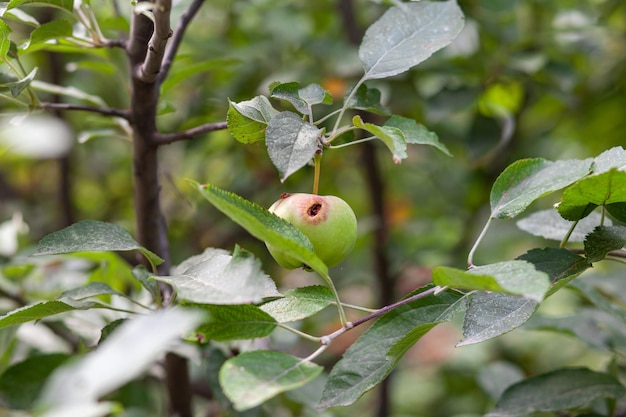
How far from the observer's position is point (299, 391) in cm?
88

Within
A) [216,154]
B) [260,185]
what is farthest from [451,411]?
[216,154]

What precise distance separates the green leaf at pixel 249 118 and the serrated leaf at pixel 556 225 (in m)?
0.32

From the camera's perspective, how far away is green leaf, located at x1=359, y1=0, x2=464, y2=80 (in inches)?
24.8

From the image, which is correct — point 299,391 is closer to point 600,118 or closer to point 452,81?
point 452,81

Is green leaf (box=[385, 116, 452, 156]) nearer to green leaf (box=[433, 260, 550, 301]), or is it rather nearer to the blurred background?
green leaf (box=[433, 260, 550, 301])

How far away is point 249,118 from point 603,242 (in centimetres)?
32

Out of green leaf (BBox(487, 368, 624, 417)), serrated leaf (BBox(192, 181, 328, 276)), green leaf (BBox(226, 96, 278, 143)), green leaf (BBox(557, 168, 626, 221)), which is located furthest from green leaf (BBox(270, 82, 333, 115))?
green leaf (BBox(487, 368, 624, 417))

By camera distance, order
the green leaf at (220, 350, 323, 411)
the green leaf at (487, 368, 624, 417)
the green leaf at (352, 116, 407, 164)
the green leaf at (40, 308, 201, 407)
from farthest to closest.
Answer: the green leaf at (487, 368, 624, 417), the green leaf at (352, 116, 407, 164), the green leaf at (220, 350, 323, 411), the green leaf at (40, 308, 201, 407)

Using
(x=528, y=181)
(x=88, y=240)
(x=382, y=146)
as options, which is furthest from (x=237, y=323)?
(x=382, y=146)

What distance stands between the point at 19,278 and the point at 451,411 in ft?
4.08

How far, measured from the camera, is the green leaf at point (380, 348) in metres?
0.54

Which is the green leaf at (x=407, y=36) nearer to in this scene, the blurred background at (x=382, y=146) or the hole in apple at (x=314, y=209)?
the hole in apple at (x=314, y=209)

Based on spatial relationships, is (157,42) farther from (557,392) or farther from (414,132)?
(557,392)

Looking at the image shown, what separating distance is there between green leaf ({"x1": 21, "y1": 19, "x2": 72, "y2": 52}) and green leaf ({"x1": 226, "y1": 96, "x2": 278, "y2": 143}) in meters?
0.23
